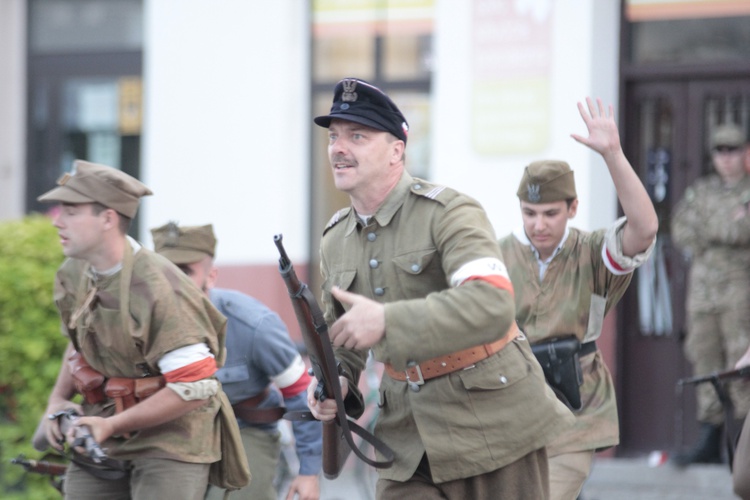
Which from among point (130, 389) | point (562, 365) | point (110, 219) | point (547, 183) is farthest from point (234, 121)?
point (130, 389)

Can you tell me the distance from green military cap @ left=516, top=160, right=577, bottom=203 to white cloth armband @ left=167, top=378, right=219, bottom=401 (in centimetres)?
159

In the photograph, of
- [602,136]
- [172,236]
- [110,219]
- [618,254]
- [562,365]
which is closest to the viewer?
[110,219]

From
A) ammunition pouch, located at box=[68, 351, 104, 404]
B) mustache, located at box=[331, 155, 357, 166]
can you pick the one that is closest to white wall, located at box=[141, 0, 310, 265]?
ammunition pouch, located at box=[68, 351, 104, 404]

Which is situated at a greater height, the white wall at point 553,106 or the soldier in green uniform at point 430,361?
the white wall at point 553,106

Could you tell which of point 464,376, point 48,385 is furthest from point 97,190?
point 48,385

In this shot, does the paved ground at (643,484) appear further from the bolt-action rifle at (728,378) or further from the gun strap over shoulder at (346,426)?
the gun strap over shoulder at (346,426)

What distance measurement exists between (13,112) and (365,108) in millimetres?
7512

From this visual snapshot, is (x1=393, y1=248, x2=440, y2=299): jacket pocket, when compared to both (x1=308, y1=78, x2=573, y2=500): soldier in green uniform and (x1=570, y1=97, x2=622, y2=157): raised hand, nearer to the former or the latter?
(x1=308, y1=78, x2=573, y2=500): soldier in green uniform

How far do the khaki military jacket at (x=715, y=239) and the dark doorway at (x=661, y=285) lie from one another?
0.47 m

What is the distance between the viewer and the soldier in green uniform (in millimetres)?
3777

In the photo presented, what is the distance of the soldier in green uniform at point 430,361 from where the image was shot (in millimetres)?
3777

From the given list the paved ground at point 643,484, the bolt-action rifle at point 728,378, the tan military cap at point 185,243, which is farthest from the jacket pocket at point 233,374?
the paved ground at point 643,484

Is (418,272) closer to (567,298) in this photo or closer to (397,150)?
(397,150)

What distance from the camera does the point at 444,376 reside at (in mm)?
3828
